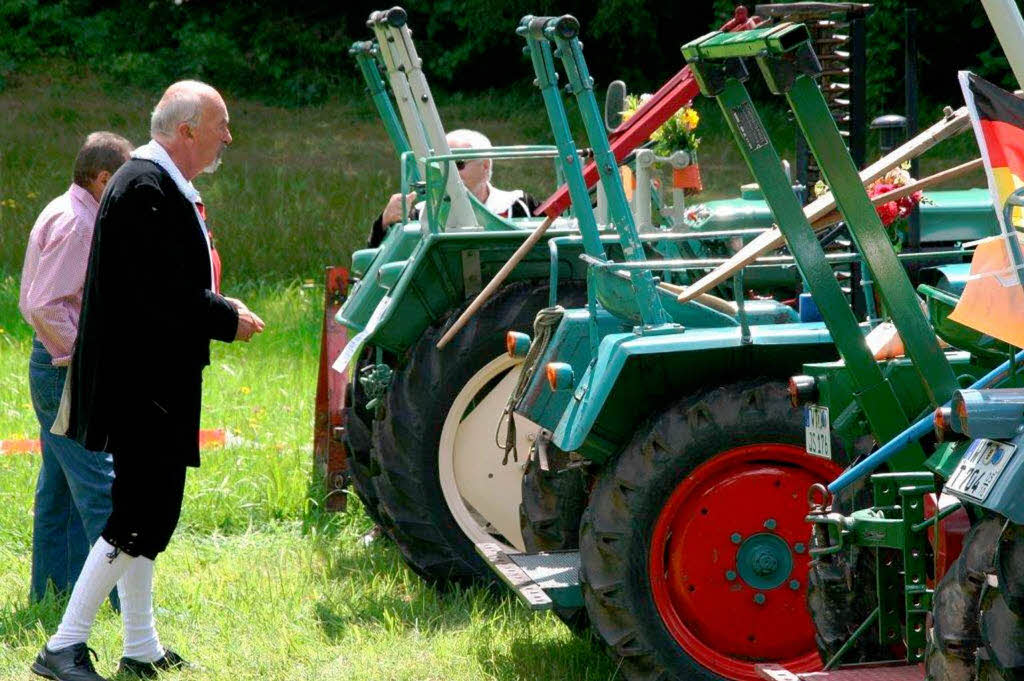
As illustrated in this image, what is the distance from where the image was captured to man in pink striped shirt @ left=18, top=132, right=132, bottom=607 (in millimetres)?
5762

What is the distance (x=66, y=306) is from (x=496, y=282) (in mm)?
1538

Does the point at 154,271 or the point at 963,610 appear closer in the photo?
the point at 963,610

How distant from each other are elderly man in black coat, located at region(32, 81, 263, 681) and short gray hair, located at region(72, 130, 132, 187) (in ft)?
2.41

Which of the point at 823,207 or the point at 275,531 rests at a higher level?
the point at 823,207

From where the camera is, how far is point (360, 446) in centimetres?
702

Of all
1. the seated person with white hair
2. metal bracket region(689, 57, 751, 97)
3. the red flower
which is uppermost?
metal bracket region(689, 57, 751, 97)

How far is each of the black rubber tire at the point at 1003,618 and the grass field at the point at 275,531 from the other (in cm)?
204

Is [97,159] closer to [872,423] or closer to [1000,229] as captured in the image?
[872,423]

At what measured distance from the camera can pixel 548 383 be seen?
5.14m

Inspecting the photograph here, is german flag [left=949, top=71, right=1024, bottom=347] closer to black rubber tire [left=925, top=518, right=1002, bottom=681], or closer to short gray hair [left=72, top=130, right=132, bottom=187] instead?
black rubber tire [left=925, top=518, right=1002, bottom=681]

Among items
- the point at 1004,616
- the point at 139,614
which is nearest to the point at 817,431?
the point at 1004,616

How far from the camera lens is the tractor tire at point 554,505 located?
5262mm

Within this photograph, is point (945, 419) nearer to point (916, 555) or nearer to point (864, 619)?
point (916, 555)

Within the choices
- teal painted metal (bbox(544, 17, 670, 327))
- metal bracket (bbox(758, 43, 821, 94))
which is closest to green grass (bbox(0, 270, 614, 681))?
teal painted metal (bbox(544, 17, 670, 327))
